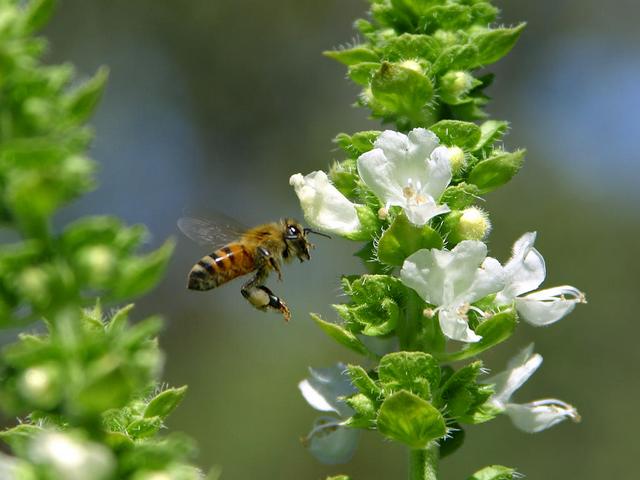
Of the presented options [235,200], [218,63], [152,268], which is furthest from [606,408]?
[152,268]

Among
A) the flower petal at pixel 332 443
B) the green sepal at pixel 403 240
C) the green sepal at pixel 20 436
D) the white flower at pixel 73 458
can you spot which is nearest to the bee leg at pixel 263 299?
the flower petal at pixel 332 443

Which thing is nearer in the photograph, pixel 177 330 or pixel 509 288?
pixel 509 288

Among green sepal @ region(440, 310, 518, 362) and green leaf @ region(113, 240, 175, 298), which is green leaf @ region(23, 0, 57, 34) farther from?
green sepal @ region(440, 310, 518, 362)

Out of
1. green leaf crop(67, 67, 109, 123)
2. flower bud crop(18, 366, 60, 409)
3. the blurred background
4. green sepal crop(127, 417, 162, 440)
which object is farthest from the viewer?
the blurred background

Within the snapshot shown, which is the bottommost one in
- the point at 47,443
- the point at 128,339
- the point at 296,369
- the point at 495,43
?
the point at 47,443

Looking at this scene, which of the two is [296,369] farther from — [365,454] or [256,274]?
[256,274]

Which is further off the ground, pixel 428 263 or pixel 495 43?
pixel 495 43

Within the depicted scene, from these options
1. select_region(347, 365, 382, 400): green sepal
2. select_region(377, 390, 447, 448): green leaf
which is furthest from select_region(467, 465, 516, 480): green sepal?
select_region(347, 365, 382, 400): green sepal

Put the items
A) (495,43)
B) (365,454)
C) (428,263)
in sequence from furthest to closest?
(365,454)
(495,43)
(428,263)
